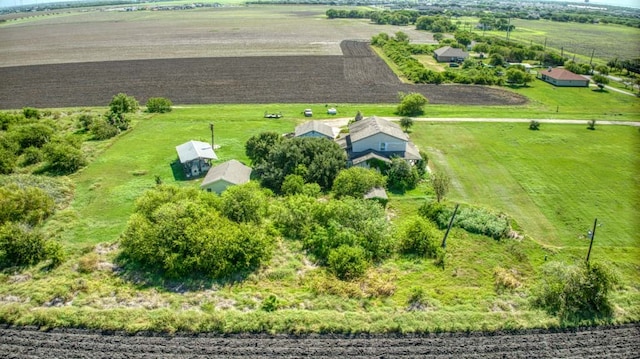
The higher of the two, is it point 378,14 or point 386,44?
point 378,14

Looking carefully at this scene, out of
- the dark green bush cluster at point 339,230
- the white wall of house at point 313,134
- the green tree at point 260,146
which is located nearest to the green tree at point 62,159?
the green tree at point 260,146

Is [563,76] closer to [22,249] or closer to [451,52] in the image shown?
[451,52]

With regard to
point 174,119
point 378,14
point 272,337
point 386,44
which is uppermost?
point 378,14

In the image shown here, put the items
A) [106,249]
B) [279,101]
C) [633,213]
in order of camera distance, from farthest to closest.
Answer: [279,101] → [633,213] → [106,249]

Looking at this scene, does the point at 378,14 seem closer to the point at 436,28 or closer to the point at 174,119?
the point at 436,28

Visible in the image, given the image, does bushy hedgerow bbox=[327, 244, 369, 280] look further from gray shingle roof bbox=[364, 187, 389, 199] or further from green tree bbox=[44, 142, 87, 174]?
green tree bbox=[44, 142, 87, 174]

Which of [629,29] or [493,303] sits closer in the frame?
[493,303]

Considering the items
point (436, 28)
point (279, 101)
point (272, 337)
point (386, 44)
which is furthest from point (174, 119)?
point (436, 28)
